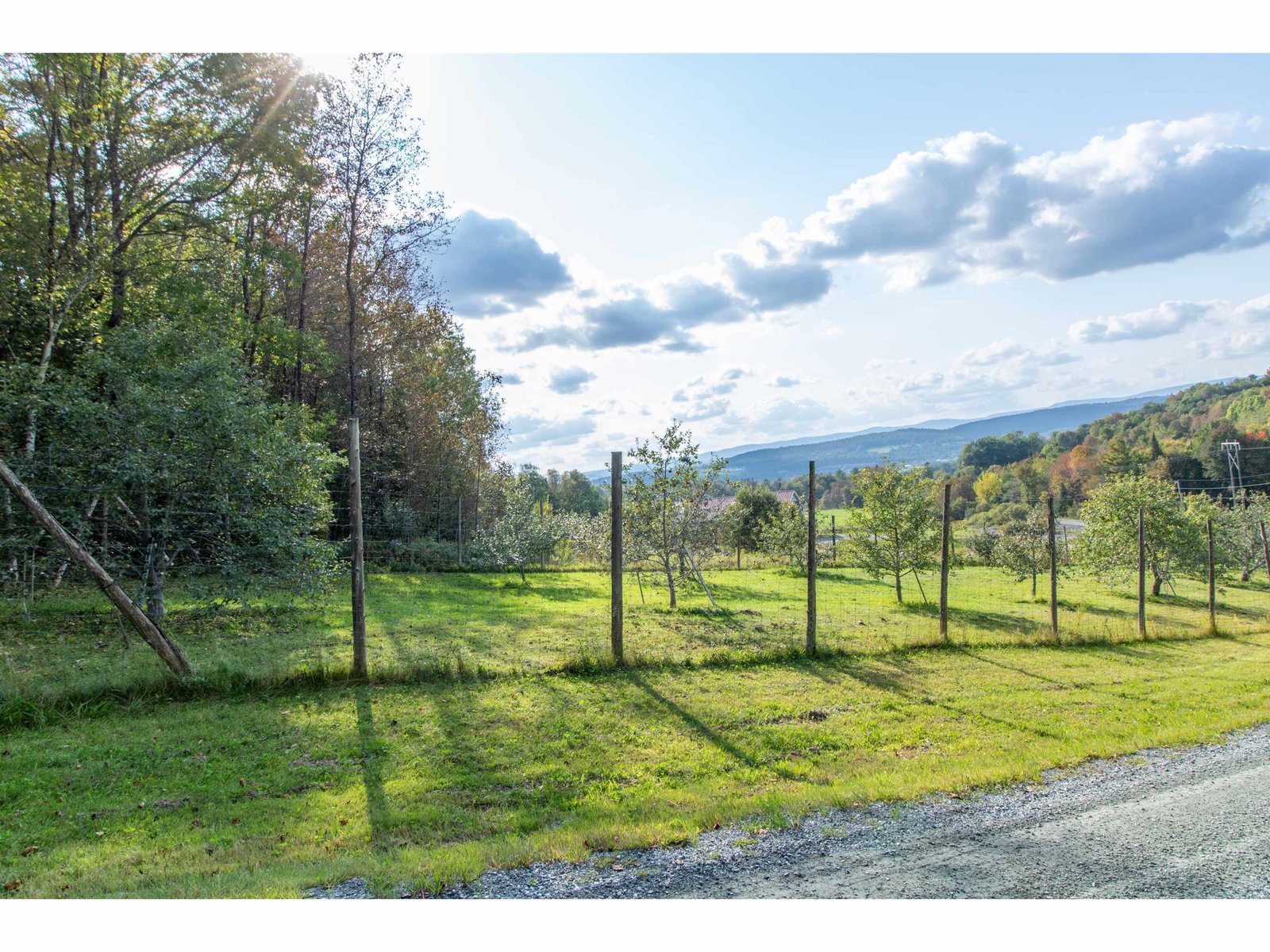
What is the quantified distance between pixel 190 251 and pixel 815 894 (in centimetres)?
2489

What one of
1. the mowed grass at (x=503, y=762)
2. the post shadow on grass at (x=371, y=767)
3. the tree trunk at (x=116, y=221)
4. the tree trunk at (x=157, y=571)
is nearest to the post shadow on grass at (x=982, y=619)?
the mowed grass at (x=503, y=762)

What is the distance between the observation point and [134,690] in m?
7.86

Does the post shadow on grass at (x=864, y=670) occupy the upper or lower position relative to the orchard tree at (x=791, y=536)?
lower

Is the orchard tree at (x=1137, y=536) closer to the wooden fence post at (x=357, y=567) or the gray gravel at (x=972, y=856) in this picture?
the gray gravel at (x=972, y=856)

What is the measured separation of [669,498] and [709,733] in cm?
937

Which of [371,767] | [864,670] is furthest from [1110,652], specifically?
[371,767]

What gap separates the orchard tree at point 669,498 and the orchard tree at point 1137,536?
1734cm

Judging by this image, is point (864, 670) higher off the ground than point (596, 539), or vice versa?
point (596, 539)

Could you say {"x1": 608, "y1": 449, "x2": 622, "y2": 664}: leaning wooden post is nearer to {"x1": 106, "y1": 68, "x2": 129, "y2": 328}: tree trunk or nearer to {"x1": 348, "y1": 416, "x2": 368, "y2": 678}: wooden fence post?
{"x1": 348, "y1": 416, "x2": 368, "y2": 678}: wooden fence post

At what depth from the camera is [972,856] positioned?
12.9 feet

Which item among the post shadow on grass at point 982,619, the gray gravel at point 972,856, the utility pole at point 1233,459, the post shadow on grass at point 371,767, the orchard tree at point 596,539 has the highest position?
the utility pole at point 1233,459

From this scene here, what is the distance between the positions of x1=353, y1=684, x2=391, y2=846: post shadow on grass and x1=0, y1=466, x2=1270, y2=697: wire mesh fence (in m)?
1.06

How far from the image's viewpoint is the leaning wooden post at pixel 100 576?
290 inches

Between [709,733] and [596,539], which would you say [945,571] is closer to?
[709,733]
